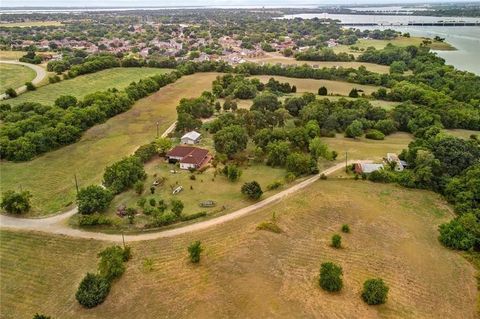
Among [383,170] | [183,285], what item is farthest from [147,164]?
[383,170]

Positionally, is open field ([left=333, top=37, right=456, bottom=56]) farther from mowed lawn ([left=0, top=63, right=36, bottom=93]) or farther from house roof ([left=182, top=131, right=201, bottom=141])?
mowed lawn ([left=0, top=63, right=36, bottom=93])

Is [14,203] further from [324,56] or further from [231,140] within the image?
[324,56]

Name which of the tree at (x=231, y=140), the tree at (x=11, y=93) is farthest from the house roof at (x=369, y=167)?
the tree at (x=11, y=93)

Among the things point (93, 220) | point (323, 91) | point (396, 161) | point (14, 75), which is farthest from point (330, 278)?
point (14, 75)

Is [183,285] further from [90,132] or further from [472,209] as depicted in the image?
[90,132]

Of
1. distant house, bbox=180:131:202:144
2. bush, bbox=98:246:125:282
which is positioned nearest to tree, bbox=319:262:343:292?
bush, bbox=98:246:125:282

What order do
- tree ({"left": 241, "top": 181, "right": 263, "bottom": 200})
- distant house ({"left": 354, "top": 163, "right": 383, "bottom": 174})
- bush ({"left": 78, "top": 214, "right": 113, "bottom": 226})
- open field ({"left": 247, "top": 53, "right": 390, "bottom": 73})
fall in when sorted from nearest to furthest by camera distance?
bush ({"left": 78, "top": 214, "right": 113, "bottom": 226})
tree ({"left": 241, "top": 181, "right": 263, "bottom": 200})
distant house ({"left": 354, "top": 163, "right": 383, "bottom": 174})
open field ({"left": 247, "top": 53, "right": 390, "bottom": 73})

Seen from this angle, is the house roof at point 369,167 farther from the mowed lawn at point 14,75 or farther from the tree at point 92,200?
the mowed lawn at point 14,75
